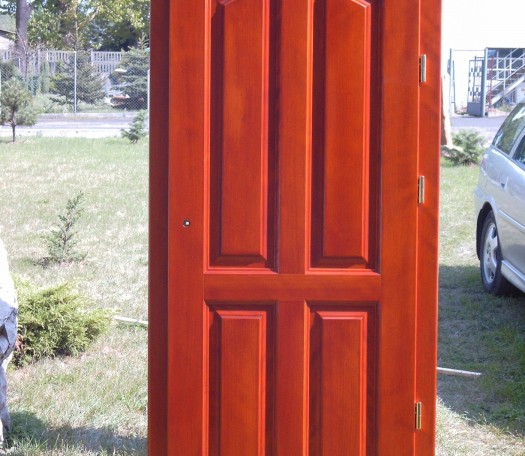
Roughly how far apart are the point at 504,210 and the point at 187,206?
14.7 ft

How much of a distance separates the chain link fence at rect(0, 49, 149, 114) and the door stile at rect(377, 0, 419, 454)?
25.1 meters

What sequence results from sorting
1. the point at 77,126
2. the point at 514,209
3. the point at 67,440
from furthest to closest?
the point at 77,126
the point at 514,209
the point at 67,440

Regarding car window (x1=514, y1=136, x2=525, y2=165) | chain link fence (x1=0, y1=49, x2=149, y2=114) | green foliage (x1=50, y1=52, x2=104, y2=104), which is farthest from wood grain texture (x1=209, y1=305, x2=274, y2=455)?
green foliage (x1=50, y1=52, x2=104, y2=104)

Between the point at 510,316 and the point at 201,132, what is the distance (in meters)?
4.70

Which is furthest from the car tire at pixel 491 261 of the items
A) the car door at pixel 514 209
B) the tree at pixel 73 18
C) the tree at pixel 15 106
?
the tree at pixel 73 18

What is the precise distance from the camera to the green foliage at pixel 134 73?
94.0 feet

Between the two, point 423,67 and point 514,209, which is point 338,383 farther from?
point 514,209

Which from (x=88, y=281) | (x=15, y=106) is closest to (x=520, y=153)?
(x=88, y=281)

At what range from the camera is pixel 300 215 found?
342 cm

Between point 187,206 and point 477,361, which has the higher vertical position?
point 187,206

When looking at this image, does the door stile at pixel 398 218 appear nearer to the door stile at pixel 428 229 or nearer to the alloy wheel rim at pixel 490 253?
the door stile at pixel 428 229

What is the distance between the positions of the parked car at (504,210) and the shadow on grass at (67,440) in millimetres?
3472

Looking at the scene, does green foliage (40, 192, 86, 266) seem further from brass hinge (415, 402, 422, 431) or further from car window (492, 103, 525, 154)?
brass hinge (415, 402, 422, 431)

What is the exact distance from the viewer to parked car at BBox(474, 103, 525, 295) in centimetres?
695
